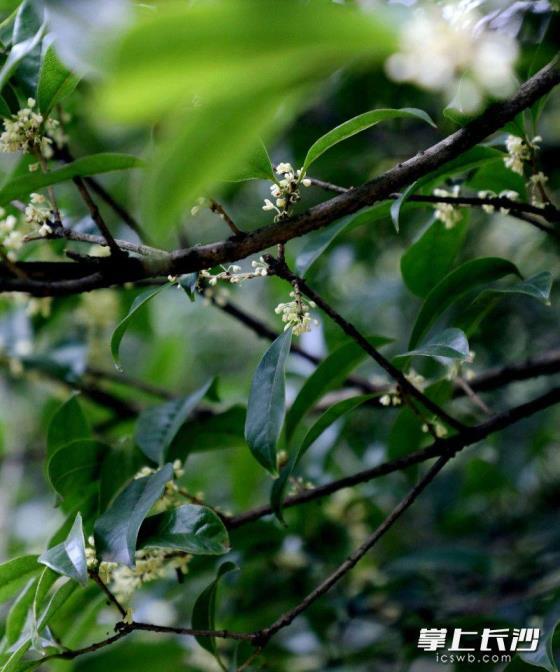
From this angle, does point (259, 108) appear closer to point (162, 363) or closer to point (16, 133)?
point (16, 133)

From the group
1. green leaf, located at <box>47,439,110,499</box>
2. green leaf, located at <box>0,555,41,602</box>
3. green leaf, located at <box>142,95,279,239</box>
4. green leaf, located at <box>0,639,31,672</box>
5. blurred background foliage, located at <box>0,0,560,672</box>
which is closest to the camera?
green leaf, located at <box>142,95,279,239</box>

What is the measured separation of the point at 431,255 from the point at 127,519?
2.02 ft

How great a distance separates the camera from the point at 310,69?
1.36 feet

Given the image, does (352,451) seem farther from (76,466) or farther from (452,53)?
(452,53)

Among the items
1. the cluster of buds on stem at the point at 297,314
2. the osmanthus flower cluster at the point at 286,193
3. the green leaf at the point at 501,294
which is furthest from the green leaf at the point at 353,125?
the green leaf at the point at 501,294

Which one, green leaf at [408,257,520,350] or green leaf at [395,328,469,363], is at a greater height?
green leaf at [408,257,520,350]

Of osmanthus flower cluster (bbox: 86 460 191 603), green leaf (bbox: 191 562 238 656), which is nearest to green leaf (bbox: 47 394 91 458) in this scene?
osmanthus flower cluster (bbox: 86 460 191 603)

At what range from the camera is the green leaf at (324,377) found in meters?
1.12

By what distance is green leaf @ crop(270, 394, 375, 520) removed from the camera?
98 centimetres

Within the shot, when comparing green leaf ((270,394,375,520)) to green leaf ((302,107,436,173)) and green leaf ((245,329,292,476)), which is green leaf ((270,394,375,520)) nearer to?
green leaf ((245,329,292,476))

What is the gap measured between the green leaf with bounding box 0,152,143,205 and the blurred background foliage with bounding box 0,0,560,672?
1.66 feet

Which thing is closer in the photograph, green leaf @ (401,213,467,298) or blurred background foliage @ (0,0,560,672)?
green leaf @ (401,213,467,298)

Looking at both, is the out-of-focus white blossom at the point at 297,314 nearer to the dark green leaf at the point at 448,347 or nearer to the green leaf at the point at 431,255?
the dark green leaf at the point at 448,347

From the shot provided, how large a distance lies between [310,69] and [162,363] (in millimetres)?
1734
